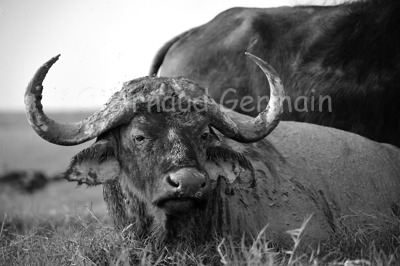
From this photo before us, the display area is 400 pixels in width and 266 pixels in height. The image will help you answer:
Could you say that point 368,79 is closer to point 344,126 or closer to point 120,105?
point 344,126

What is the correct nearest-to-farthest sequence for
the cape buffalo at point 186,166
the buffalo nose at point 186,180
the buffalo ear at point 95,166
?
the buffalo nose at point 186,180
the cape buffalo at point 186,166
the buffalo ear at point 95,166

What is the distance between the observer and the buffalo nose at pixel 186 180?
3.93 metres

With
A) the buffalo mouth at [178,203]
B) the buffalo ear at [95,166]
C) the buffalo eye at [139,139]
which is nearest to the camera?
the buffalo mouth at [178,203]

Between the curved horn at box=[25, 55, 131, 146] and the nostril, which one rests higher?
the curved horn at box=[25, 55, 131, 146]

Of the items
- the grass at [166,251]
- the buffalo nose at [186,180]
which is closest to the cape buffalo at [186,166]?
the buffalo nose at [186,180]

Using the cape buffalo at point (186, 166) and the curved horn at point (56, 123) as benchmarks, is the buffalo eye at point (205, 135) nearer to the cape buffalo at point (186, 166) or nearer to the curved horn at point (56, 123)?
the cape buffalo at point (186, 166)

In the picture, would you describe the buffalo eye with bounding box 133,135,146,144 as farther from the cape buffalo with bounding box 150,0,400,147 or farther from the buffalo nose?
the cape buffalo with bounding box 150,0,400,147

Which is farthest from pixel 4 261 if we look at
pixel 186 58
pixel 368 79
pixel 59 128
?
pixel 368 79

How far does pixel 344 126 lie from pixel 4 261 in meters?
3.97

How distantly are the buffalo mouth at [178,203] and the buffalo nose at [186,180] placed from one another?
0.09m

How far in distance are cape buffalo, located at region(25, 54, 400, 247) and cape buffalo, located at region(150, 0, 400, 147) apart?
192 centimetres

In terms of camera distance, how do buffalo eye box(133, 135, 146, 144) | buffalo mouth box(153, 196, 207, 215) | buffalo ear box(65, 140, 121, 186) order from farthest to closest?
buffalo ear box(65, 140, 121, 186) → buffalo eye box(133, 135, 146, 144) → buffalo mouth box(153, 196, 207, 215)

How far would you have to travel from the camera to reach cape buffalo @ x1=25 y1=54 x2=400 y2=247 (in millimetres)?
4207

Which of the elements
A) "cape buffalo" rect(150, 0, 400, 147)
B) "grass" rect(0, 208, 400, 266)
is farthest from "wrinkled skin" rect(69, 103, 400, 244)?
"cape buffalo" rect(150, 0, 400, 147)
